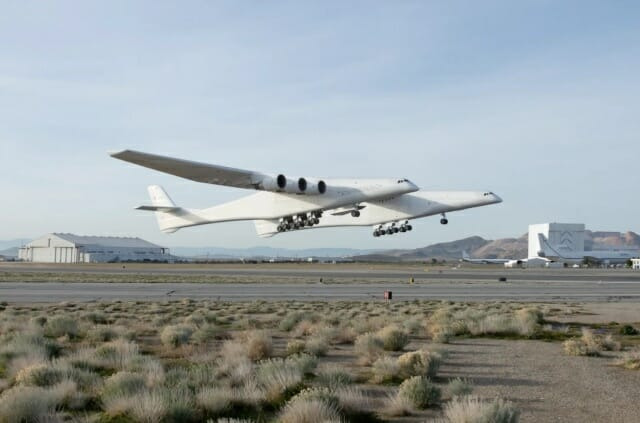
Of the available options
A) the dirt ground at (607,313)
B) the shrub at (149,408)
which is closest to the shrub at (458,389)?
the shrub at (149,408)

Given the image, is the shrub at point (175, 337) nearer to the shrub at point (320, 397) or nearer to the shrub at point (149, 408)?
the shrub at point (149, 408)

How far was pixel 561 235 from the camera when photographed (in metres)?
154

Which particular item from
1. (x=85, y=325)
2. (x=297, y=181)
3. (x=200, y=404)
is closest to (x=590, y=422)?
(x=200, y=404)

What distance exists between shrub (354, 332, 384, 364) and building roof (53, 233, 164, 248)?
126 metres

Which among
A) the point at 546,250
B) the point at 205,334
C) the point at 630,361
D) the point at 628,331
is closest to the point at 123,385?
the point at 205,334

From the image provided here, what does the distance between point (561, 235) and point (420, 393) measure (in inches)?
6135

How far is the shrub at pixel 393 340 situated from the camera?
45.1 feet

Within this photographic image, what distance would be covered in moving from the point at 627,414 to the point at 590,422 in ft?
2.53

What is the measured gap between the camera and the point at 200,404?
25.4ft

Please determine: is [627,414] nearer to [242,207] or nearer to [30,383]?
[30,383]

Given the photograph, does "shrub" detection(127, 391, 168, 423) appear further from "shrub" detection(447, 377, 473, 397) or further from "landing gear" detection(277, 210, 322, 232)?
"landing gear" detection(277, 210, 322, 232)

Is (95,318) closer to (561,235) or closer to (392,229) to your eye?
(392,229)

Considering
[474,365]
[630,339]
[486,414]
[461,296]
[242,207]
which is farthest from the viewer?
[242,207]

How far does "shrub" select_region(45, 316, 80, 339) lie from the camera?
1620 centimetres
